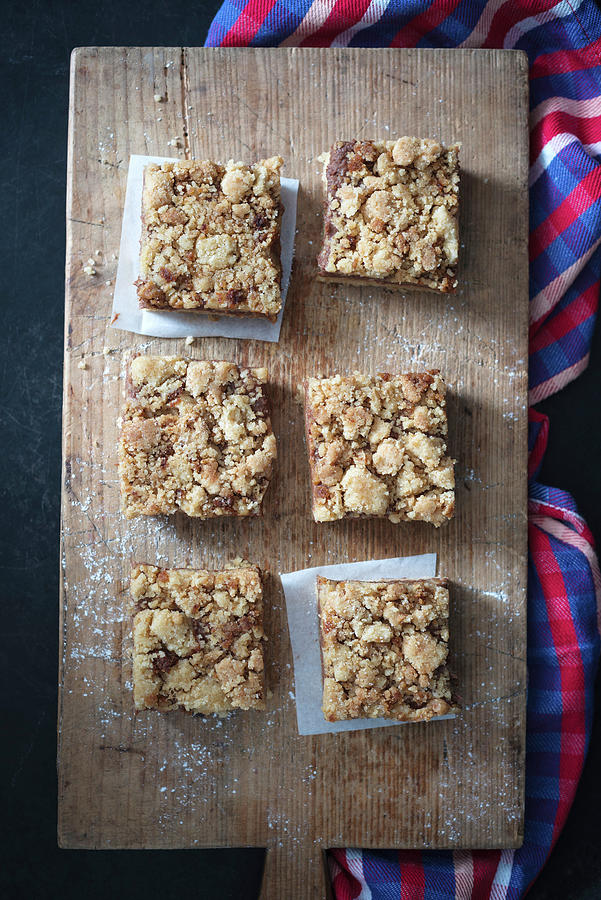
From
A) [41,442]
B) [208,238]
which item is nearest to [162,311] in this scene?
[208,238]

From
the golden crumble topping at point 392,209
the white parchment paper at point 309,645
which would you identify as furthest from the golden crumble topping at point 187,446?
the golden crumble topping at point 392,209

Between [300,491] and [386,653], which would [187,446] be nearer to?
[300,491]

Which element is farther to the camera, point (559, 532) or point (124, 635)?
point (559, 532)

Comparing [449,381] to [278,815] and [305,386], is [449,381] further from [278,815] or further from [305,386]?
[278,815]

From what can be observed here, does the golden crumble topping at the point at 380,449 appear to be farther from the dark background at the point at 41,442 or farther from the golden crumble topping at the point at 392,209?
the dark background at the point at 41,442

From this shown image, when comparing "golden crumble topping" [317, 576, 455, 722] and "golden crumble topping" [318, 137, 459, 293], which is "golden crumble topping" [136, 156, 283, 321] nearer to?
"golden crumble topping" [318, 137, 459, 293]

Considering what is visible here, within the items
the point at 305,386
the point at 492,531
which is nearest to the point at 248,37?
the point at 305,386

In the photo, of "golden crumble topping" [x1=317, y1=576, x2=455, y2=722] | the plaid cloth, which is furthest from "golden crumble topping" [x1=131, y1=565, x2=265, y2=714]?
the plaid cloth

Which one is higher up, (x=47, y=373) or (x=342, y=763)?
(x=47, y=373)

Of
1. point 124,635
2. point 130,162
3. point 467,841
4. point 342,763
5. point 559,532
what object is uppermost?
point 130,162
